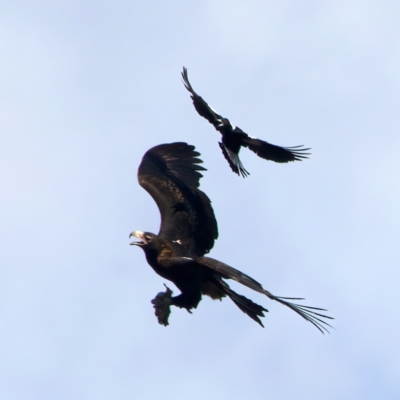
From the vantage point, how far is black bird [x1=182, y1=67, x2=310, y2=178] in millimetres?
16516

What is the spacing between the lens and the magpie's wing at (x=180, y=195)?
16.5m

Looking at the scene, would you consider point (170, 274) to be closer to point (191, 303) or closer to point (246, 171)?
point (191, 303)

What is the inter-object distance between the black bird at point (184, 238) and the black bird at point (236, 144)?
80 cm

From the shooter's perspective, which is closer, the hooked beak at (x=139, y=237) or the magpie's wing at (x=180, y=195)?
the hooked beak at (x=139, y=237)

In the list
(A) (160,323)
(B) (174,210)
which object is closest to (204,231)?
(B) (174,210)

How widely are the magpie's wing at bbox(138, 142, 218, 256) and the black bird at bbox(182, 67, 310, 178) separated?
796 millimetres

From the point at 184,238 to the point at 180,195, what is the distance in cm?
83

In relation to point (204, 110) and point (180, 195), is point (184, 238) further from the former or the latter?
point (204, 110)

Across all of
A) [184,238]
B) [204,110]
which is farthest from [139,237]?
[204,110]

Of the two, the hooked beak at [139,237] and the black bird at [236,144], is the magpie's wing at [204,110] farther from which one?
the hooked beak at [139,237]

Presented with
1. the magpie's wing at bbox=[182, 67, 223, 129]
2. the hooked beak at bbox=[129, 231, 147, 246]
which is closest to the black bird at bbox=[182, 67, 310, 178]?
the magpie's wing at bbox=[182, 67, 223, 129]

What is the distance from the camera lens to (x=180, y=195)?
55.5ft

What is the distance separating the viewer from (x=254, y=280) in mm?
14188

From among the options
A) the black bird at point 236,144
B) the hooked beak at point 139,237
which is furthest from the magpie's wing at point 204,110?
the hooked beak at point 139,237
